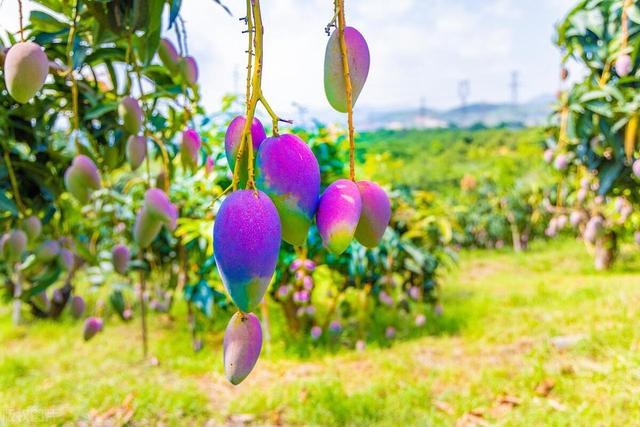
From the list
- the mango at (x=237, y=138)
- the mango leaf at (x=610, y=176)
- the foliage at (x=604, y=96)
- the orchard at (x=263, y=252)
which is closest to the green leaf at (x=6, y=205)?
the orchard at (x=263, y=252)

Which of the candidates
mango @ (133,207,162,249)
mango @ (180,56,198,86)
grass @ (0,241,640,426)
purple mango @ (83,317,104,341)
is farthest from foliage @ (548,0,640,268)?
purple mango @ (83,317,104,341)

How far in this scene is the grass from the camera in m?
1.63

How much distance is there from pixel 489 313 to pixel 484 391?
116 cm

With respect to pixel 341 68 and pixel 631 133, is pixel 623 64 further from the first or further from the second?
pixel 341 68

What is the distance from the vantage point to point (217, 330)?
9.17 feet

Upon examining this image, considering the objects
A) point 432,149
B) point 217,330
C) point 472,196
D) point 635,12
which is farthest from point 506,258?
point 432,149

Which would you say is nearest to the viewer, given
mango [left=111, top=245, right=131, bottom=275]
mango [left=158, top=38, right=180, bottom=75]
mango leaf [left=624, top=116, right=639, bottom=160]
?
mango [left=158, top=38, right=180, bottom=75]

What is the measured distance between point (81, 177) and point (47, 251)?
0.23m

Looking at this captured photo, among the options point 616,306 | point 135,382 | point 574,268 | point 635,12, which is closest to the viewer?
point 635,12

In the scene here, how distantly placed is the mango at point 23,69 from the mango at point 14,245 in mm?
343

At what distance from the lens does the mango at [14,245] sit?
723 mm

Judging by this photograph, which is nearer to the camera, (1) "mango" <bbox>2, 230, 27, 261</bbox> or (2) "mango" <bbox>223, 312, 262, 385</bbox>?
(2) "mango" <bbox>223, 312, 262, 385</bbox>

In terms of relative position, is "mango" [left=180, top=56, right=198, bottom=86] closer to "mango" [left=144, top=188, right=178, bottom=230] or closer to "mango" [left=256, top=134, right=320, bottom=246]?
"mango" [left=144, top=188, right=178, bottom=230]

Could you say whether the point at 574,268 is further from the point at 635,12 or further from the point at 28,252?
the point at 28,252
